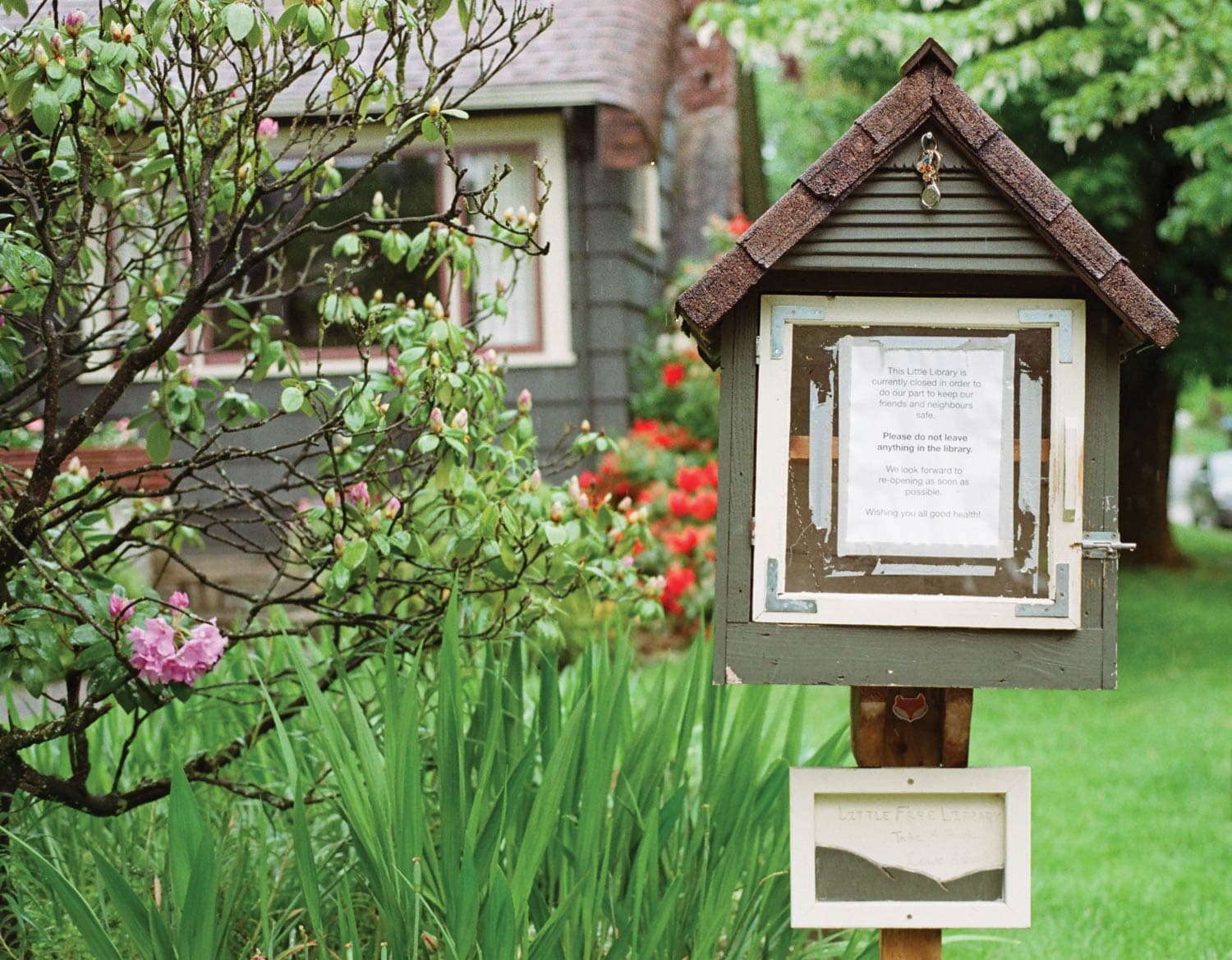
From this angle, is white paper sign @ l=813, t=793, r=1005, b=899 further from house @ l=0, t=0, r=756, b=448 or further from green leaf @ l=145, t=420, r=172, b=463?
house @ l=0, t=0, r=756, b=448

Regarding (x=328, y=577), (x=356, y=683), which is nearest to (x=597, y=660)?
(x=328, y=577)

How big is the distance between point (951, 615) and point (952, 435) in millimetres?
297

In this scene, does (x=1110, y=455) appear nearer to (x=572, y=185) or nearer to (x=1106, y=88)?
(x=1106, y=88)

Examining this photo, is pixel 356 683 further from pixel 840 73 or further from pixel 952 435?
pixel 840 73

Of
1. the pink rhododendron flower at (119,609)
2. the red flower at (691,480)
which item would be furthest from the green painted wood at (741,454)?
the red flower at (691,480)

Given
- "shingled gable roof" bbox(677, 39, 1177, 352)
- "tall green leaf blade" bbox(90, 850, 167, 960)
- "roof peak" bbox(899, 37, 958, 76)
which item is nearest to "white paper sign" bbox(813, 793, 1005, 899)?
"shingled gable roof" bbox(677, 39, 1177, 352)

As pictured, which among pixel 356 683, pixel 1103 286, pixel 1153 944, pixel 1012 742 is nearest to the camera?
pixel 1103 286

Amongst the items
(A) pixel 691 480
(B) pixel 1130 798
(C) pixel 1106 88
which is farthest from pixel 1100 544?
(A) pixel 691 480

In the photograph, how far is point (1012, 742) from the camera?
648 centimetres

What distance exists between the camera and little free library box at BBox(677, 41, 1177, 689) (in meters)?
2.14

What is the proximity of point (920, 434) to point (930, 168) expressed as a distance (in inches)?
17.1

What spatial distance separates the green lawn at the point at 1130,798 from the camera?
146 inches

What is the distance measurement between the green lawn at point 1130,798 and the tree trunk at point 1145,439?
2401 mm

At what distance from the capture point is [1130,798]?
17.8 feet
